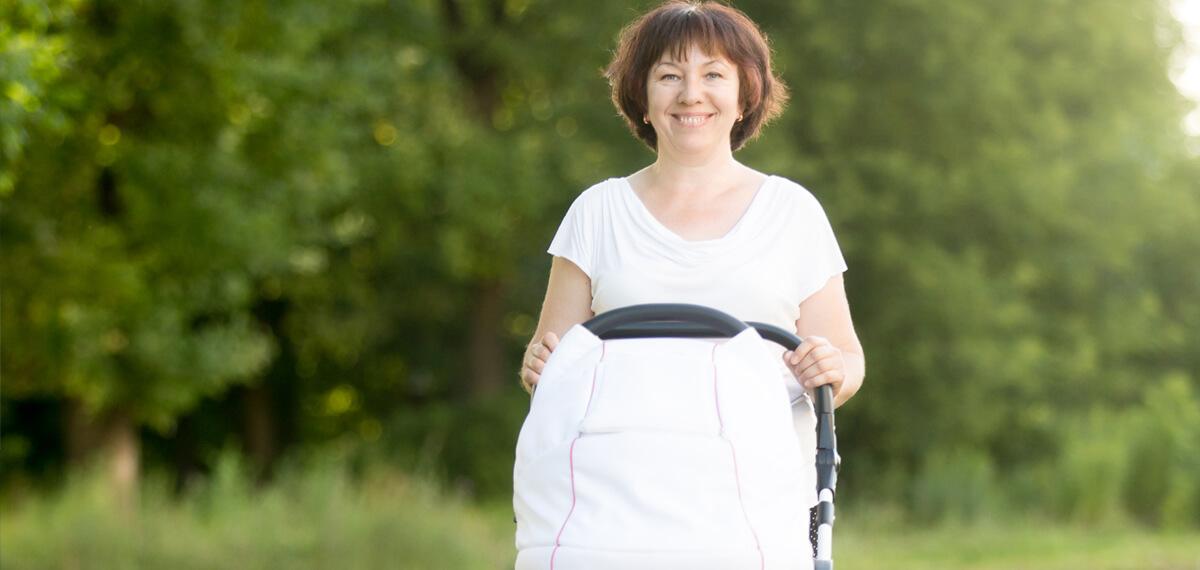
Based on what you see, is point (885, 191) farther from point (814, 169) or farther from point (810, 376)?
point (810, 376)

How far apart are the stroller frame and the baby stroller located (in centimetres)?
2

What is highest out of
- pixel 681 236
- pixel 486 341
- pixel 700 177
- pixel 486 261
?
pixel 486 261

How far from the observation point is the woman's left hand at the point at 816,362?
354cm

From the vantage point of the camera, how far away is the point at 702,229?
12.2 ft

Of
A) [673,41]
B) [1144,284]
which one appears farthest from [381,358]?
[673,41]

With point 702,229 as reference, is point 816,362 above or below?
below

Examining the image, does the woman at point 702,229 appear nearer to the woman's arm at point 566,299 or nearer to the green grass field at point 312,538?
the woman's arm at point 566,299

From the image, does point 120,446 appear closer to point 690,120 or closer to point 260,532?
point 260,532

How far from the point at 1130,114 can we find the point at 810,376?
56.2 ft

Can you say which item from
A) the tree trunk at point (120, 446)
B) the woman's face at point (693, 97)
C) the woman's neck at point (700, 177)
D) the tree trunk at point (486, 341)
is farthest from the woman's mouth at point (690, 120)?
the tree trunk at point (486, 341)

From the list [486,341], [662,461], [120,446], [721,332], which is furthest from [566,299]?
[486,341]

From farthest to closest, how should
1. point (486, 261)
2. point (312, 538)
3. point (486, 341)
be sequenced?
point (486, 341) → point (486, 261) → point (312, 538)

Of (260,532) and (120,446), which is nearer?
(260,532)

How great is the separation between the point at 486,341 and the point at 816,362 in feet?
62.3
